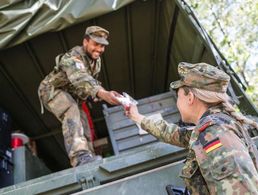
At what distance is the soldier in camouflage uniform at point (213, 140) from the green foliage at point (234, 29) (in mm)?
8099

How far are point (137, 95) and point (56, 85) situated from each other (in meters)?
1.80

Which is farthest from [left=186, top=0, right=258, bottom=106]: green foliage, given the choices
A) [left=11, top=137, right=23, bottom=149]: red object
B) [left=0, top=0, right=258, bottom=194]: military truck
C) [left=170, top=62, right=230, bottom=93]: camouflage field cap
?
[left=170, top=62, right=230, bottom=93]: camouflage field cap

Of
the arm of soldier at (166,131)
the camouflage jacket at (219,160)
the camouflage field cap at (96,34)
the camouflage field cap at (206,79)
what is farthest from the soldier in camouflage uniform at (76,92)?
the camouflage jacket at (219,160)

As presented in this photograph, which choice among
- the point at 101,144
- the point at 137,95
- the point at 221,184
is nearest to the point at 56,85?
the point at 101,144

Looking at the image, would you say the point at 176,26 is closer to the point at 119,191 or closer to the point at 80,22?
the point at 80,22

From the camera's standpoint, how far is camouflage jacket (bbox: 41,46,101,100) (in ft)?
9.60

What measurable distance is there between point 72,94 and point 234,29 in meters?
7.44

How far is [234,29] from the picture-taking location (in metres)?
9.90

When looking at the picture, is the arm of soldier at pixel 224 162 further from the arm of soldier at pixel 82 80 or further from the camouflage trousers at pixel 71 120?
the camouflage trousers at pixel 71 120

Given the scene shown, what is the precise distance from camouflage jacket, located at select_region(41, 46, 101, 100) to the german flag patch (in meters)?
1.45

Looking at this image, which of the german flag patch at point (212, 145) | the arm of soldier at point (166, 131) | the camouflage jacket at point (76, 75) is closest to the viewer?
the german flag patch at point (212, 145)

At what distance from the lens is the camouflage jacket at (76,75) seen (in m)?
2.93

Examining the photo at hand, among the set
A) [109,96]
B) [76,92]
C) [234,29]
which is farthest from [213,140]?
[234,29]

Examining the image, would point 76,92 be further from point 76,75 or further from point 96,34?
point 96,34
